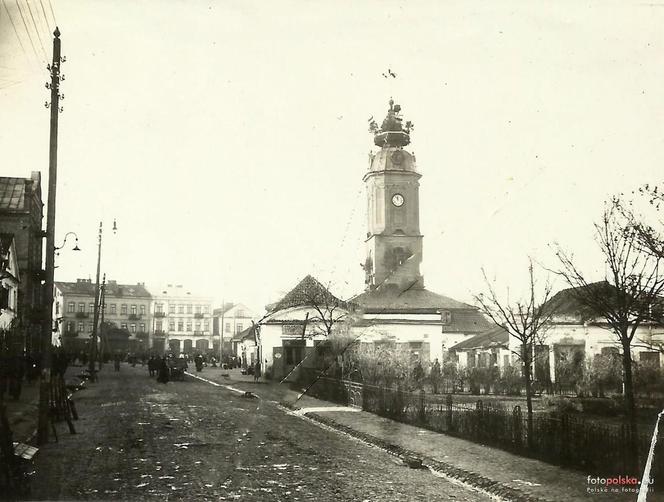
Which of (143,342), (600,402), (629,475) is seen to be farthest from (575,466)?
(143,342)

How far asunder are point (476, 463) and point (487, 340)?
3049 cm

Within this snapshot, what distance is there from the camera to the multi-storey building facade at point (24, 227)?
3744 cm

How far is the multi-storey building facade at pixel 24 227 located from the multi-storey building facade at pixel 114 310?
1585 centimetres

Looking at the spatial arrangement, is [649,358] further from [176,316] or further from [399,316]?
[176,316]

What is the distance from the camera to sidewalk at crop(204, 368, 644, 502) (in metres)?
9.04

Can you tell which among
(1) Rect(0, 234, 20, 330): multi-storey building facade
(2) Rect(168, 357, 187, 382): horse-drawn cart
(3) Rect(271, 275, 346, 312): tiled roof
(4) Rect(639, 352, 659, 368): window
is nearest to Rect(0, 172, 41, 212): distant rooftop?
(1) Rect(0, 234, 20, 330): multi-storey building facade

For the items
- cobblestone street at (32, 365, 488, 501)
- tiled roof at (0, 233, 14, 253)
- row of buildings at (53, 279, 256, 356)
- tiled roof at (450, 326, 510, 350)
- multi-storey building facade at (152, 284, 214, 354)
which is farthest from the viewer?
row of buildings at (53, 279, 256, 356)

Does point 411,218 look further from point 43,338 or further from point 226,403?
point 43,338

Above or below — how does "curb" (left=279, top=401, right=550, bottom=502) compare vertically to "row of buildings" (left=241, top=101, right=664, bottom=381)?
below

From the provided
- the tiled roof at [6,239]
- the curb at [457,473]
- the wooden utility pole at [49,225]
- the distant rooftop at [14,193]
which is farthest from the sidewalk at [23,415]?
the distant rooftop at [14,193]

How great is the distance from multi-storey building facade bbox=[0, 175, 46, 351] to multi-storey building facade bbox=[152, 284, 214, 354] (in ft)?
48.4

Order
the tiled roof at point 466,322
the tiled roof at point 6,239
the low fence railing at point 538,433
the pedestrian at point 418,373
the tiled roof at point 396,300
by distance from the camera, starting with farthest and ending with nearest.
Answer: the tiled roof at point 466,322 < the tiled roof at point 6,239 < the tiled roof at point 396,300 < the pedestrian at point 418,373 < the low fence railing at point 538,433

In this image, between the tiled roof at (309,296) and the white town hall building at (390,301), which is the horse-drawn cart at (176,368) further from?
the tiled roof at (309,296)

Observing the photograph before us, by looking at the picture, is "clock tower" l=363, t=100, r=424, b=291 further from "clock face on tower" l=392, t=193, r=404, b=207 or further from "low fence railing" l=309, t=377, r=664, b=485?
"low fence railing" l=309, t=377, r=664, b=485
